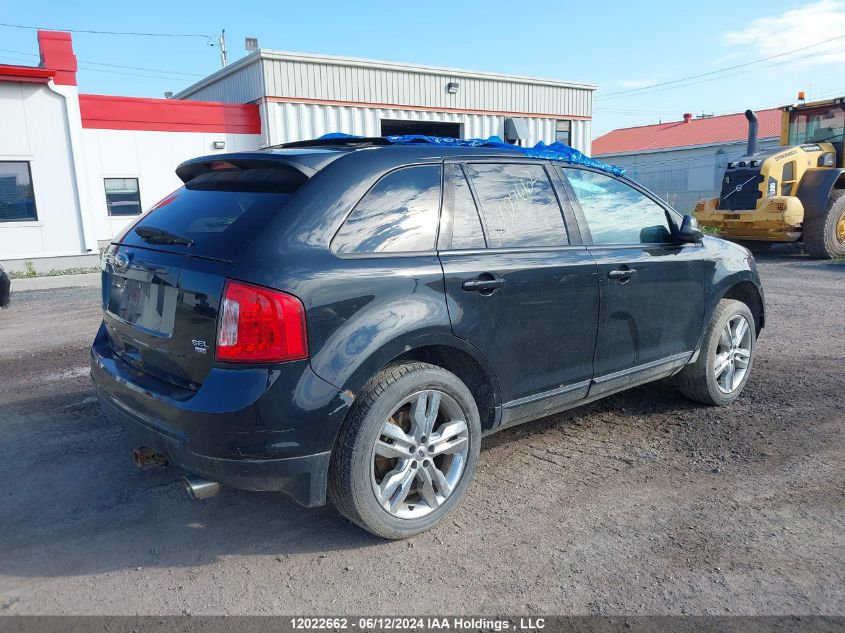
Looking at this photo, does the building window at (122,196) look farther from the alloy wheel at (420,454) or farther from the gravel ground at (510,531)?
the alloy wheel at (420,454)

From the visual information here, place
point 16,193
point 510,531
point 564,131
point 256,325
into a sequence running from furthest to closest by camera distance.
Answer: point 564,131, point 16,193, point 510,531, point 256,325

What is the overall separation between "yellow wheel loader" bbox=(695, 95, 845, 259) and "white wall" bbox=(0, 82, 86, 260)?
1364 cm

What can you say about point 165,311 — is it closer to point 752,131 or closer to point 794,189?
point 794,189

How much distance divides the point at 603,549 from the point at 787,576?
748 millimetres

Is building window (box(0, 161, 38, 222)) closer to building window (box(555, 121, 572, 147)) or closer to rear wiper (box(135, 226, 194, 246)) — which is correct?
rear wiper (box(135, 226, 194, 246))

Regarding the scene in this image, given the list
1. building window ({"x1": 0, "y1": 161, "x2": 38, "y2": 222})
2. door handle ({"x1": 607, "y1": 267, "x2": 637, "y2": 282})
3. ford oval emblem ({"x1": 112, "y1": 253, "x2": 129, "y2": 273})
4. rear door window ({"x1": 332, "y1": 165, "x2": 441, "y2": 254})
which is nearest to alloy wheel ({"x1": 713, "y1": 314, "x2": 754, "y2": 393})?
door handle ({"x1": 607, "y1": 267, "x2": 637, "y2": 282})

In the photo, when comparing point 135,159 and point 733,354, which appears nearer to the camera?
point 733,354

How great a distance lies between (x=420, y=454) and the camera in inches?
A: 123

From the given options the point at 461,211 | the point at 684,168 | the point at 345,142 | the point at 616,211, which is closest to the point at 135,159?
the point at 345,142

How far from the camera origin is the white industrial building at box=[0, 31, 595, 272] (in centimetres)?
1359

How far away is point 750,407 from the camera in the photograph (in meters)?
4.86

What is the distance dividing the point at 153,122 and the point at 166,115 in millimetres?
334

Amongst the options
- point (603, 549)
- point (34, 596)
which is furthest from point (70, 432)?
point (603, 549)

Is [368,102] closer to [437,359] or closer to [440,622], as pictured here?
[437,359]
